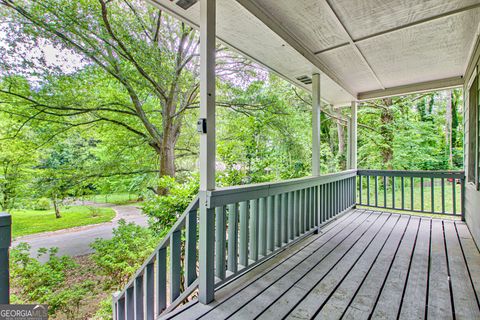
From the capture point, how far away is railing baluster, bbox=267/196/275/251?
8.18 ft

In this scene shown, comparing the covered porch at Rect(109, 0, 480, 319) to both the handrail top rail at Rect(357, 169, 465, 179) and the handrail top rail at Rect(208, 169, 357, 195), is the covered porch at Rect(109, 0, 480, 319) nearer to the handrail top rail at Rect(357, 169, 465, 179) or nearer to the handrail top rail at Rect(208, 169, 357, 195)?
the handrail top rail at Rect(208, 169, 357, 195)

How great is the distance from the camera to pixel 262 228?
2408 mm

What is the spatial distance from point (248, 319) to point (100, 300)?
16.8 feet

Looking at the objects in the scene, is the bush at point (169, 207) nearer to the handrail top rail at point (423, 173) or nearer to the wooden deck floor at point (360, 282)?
the wooden deck floor at point (360, 282)

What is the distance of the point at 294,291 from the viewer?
191cm

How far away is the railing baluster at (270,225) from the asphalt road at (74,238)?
15.3 feet

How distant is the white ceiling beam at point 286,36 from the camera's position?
2061 millimetres

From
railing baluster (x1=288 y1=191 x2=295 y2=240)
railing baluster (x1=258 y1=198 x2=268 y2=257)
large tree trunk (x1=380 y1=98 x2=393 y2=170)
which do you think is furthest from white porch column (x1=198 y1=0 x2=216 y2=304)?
large tree trunk (x1=380 y1=98 x2=393 y2=170)

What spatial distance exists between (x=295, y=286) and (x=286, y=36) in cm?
254

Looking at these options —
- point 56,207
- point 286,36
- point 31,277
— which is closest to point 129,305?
point 31,277

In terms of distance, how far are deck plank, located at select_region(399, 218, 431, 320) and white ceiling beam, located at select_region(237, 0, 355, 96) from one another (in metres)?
2.66

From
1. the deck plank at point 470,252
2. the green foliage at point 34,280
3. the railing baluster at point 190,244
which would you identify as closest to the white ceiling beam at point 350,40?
the railing baluster at point 190,244

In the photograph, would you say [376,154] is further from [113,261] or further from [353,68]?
[113,261]

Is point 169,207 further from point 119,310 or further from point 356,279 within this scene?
point 356,279
